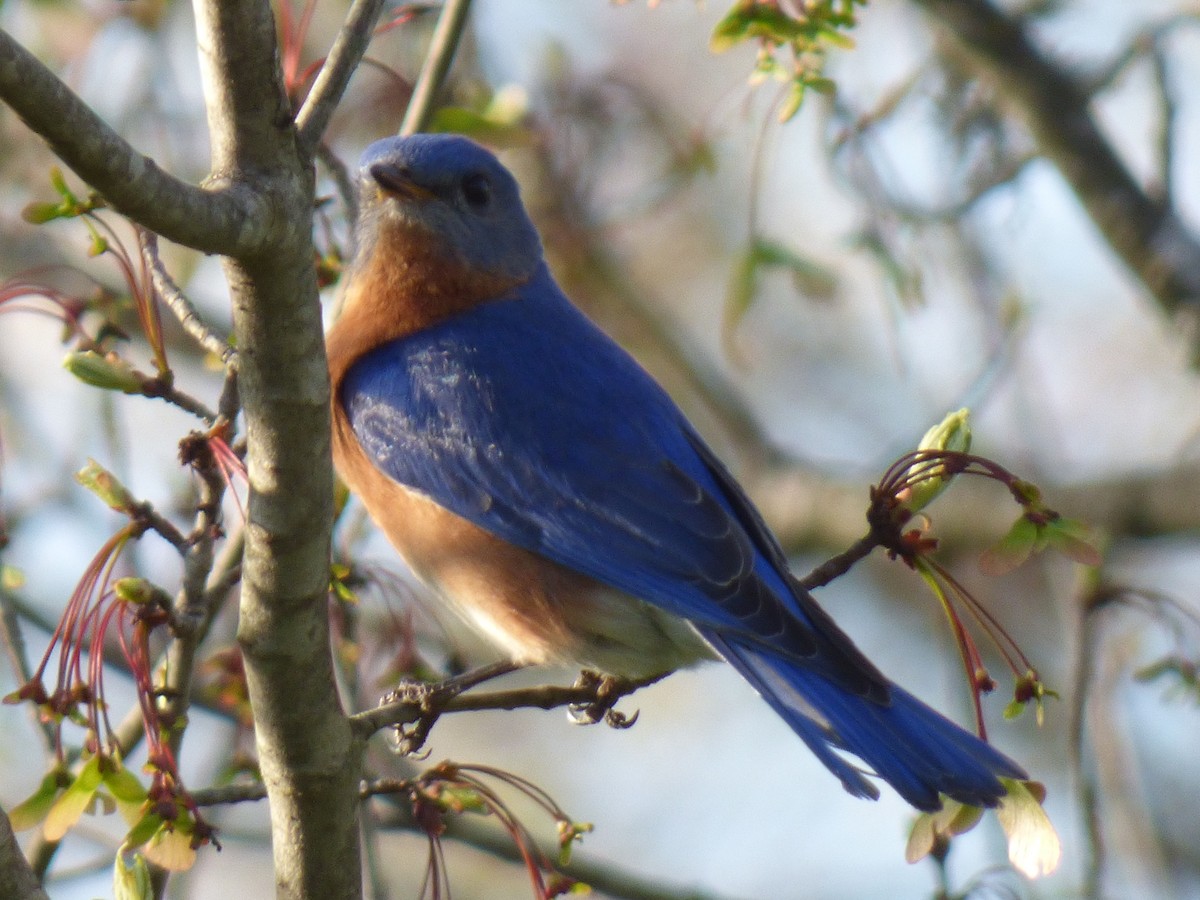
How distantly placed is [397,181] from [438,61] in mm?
490

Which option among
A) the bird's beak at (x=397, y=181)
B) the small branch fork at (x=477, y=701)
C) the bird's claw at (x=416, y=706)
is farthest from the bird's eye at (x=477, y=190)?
the bird's claw at (x=416, y=706)

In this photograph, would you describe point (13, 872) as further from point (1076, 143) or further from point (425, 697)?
point (1076, 143)

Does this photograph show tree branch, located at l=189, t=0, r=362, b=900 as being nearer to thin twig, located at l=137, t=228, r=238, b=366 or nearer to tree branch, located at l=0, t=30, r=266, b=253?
tree branch, located at l=0, t=30, r=266, b=253

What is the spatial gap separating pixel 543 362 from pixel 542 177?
8.03ft

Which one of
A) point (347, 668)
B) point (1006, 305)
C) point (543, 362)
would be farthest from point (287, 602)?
point (1006, 305)

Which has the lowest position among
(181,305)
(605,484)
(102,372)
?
(102,372)

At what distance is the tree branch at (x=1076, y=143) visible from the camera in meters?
6.00

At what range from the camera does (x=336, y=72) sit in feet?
9.05

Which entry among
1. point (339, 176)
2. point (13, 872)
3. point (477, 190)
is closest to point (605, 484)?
point (339, 176)

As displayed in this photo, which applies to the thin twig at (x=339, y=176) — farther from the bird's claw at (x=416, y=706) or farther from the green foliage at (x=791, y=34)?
the bird's claw at (x=416, y=706)

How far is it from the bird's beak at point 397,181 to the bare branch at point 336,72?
1435 mm

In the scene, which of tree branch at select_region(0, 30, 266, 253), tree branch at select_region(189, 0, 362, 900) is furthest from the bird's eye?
tree branch at select_region(0, 30, 266, 253)

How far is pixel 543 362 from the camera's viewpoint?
13.8ft

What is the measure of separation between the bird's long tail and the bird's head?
5.21 ft
